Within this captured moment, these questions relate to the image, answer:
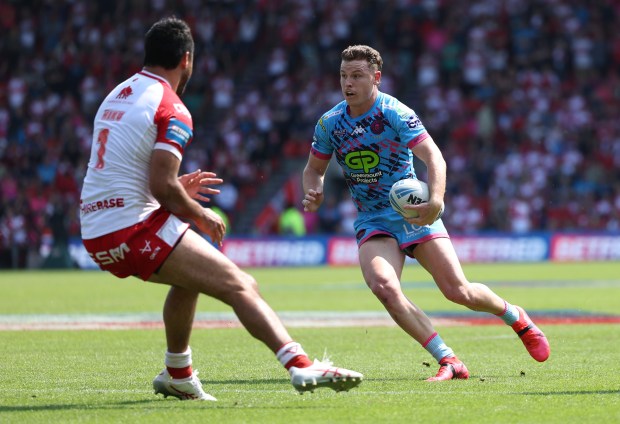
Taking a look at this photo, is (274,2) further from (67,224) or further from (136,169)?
(136,169)

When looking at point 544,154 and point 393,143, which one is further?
point 544,154

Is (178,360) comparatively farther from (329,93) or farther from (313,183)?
(329,93)

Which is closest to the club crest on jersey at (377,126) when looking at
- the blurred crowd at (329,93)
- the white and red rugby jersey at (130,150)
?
the white and red rugby jersey at (130,150)

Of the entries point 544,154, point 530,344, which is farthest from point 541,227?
point 530,344

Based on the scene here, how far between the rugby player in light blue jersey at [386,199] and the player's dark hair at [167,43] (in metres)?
2.14

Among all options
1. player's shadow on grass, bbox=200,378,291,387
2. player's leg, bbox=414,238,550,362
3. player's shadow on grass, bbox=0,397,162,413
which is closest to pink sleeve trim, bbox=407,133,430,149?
player's leg, bbox=414,238,550,362

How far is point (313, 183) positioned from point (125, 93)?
256cm

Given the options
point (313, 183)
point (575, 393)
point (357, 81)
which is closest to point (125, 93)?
point (357, 81)

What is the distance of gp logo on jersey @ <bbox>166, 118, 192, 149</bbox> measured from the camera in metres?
6.58

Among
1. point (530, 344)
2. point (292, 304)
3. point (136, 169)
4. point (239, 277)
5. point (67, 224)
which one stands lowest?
point (67, 224)

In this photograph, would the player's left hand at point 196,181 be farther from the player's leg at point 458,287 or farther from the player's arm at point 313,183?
the player's leg at point 458,287

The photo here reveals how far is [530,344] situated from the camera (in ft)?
29.9

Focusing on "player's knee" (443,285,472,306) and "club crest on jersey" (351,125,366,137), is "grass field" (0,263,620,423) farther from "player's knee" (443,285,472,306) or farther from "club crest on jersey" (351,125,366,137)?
"club crest on jersey" (351,125,366,137)

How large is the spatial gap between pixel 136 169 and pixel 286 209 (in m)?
23.4
